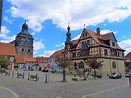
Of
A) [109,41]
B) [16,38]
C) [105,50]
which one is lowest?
[105,50]

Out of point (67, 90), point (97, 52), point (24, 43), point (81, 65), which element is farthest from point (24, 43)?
point (67, 90)

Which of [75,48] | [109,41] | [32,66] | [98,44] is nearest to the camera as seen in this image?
[98,44]

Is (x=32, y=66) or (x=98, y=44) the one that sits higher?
(x=98, y=44)

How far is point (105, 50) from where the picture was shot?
4247 centimetres

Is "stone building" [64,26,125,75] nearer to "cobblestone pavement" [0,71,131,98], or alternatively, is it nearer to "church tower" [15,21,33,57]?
"cobblestone pavement" [0,71,131,98]

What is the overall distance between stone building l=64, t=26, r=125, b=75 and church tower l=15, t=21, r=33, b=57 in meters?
56.4

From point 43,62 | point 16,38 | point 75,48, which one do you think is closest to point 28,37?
point 16,38

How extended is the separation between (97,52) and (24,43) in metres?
70.5

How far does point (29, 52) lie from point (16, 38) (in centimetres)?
1350

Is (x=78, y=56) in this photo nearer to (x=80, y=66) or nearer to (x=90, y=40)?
(x=80, y=66)

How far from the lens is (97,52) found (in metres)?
41.1

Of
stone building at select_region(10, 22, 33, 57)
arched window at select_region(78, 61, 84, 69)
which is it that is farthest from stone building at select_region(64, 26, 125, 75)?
stone building at select_region(10, 22, 33, 57)

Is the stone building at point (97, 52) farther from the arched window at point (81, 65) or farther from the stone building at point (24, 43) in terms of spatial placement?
the stone building at point (24, 43)

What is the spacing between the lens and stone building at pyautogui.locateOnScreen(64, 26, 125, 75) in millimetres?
41344
